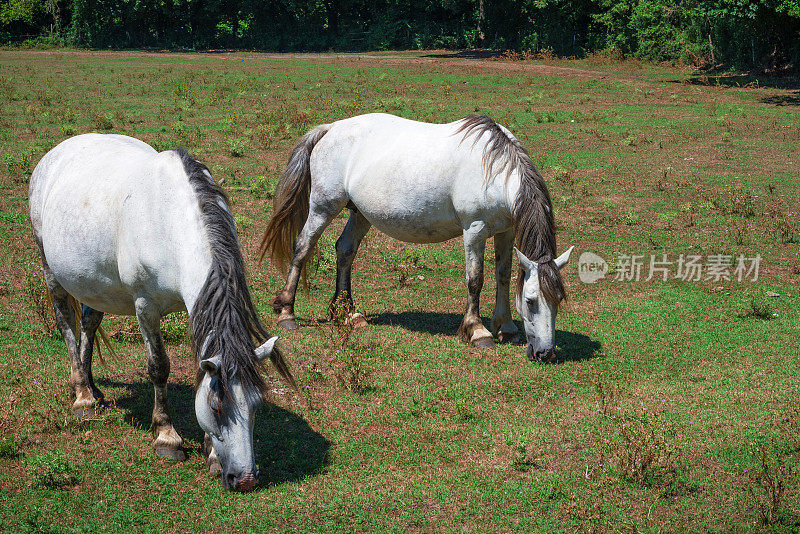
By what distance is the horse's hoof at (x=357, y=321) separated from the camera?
402 inches

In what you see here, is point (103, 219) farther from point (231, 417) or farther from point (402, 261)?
point (402, 261)

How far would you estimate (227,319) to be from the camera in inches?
227

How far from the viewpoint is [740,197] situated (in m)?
15.3

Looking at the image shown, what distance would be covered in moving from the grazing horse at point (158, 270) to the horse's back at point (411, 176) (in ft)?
10.4

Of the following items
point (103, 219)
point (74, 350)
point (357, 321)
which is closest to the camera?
point (103, 219)

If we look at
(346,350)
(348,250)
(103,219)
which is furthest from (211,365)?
(348,250)

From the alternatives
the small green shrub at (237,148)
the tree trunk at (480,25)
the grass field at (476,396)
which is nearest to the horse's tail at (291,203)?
the grass field at (476,396)

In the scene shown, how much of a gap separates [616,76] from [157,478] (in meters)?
34.7

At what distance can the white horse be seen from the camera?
28.8ft

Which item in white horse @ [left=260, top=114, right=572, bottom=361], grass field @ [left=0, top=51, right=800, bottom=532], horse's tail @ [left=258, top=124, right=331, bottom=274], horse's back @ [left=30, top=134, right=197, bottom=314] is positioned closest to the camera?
grass field @ [left=0, top=51, right=800, bottom=532]

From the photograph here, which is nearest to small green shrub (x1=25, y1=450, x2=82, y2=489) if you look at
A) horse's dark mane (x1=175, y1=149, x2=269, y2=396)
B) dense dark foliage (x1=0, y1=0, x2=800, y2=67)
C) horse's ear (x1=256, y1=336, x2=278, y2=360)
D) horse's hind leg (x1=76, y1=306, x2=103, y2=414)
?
horse's hind leg (x1=76, y1=306, x2=103, y2=414)

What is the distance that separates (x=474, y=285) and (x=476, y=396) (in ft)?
6.09

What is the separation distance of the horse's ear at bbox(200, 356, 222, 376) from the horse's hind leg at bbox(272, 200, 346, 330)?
4.59 m

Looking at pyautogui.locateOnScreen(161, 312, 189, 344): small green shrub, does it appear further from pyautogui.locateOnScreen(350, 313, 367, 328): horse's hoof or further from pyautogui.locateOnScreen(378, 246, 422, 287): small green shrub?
pyautogui.locateOnScreen(378, 246, 422, 287): small green shrub
